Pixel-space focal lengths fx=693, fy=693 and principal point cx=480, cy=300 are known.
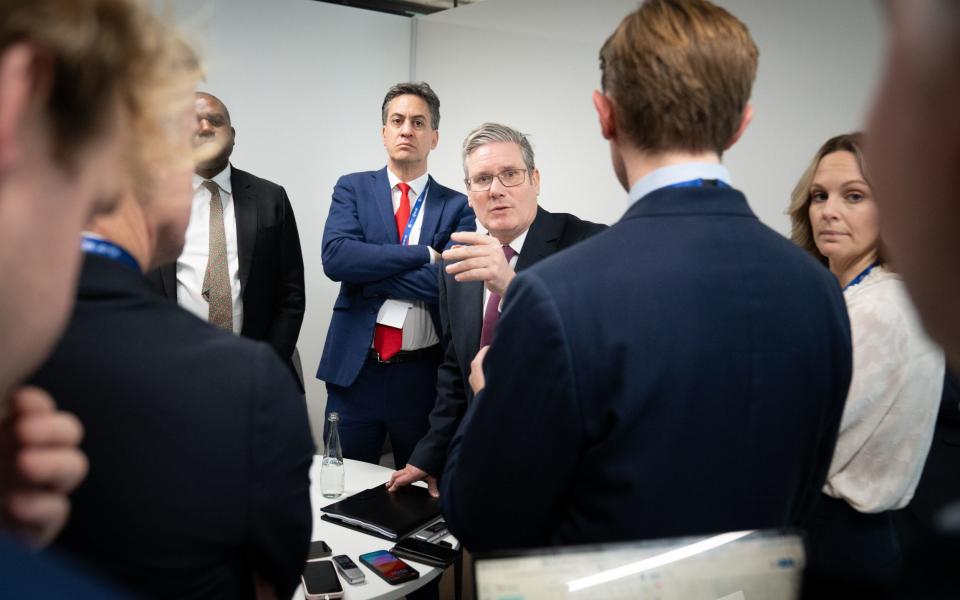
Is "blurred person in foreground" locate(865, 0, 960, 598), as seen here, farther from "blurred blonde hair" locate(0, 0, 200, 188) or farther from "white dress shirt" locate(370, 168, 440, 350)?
"white dress shirt" locate(370, 168, 440, 350)

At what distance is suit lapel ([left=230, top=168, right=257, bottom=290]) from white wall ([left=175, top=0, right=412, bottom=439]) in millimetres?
1367

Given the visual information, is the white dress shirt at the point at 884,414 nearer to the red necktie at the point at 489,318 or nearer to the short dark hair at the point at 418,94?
the red necktie at the point at 489,318

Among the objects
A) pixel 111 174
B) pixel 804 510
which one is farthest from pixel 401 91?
pixel 111 174

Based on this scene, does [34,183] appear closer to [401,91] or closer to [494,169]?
[494,169]

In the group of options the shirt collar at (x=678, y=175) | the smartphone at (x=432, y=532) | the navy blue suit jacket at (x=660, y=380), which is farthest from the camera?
the smartphone at (x=432, y=532)

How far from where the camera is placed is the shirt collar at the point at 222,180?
315 centimetres

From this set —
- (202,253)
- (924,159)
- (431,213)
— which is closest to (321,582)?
(924,159)

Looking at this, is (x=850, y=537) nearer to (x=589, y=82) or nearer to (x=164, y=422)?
(x=164, y=422)

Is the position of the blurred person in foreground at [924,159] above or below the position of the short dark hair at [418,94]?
below

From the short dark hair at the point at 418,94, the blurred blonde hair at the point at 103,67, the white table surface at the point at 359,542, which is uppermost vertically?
the short dark hair at the point at 418,94

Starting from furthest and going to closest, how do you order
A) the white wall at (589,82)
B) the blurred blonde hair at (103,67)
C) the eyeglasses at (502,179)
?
the white wall at (589,82) → the eyeglasses at (502,179) → the blurred blonde hair at (103,67)

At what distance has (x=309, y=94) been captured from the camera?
473 cm

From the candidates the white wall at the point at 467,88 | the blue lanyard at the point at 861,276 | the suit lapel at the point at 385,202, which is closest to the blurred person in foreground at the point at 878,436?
the blue lanyard at the point at 861,276

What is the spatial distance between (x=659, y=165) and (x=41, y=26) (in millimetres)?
860
